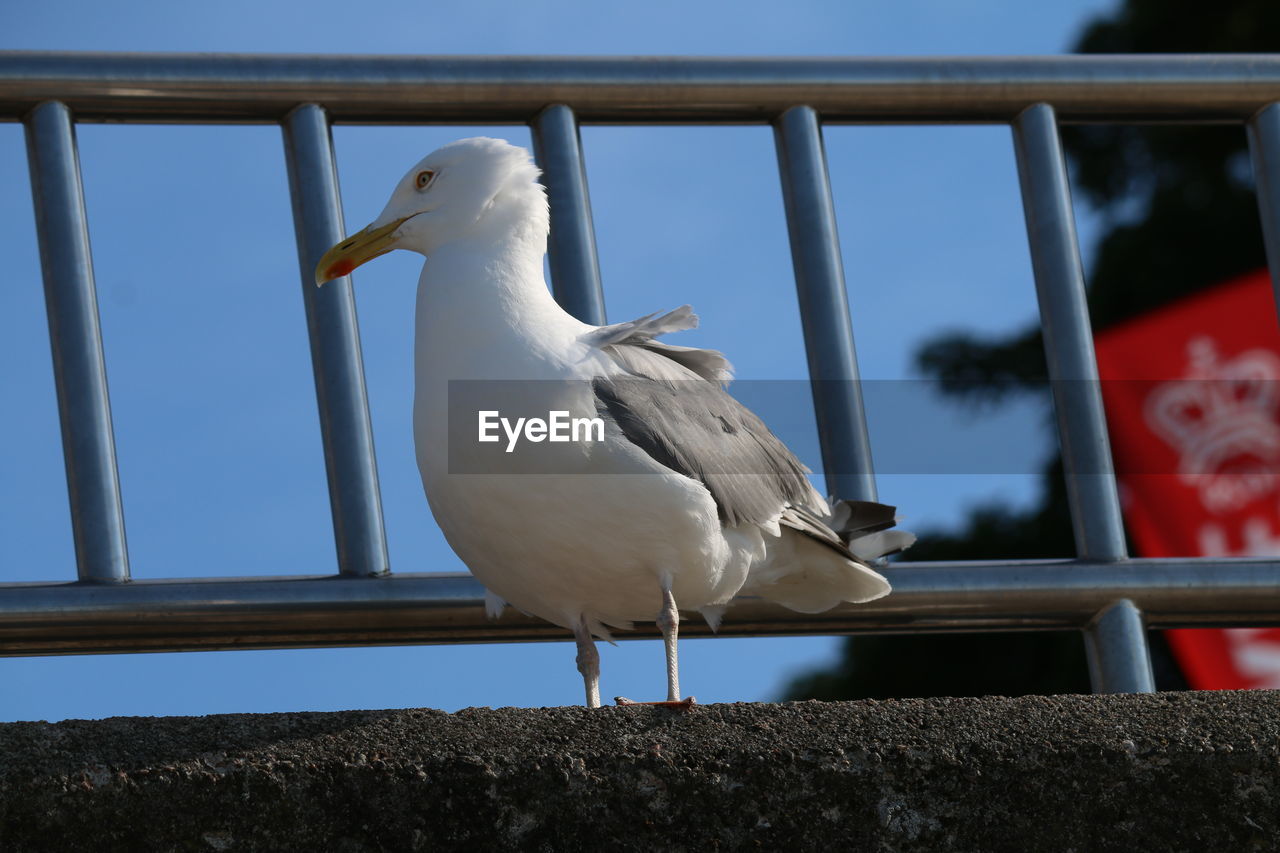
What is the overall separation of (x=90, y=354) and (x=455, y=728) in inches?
50.5

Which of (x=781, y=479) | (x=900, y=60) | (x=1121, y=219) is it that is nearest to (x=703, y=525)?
(x=781, y=479)

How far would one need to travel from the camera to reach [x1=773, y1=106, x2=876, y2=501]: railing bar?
3283 millimetres

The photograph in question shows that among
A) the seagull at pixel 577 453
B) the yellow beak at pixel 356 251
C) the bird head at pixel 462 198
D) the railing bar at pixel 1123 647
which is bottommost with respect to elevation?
the railing bar at pixel 1123 647

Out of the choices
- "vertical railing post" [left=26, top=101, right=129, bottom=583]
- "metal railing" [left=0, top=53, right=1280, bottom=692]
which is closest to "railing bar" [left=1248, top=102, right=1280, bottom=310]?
"metal railing" [left=0, top=53, right=1280, bottom=692]

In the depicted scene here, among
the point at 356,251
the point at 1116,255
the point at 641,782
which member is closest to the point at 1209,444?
the point at 356,251

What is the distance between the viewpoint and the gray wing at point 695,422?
312 cm

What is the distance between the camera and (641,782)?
80.0 inches

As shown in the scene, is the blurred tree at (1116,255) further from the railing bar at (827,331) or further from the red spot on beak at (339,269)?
the red spot on beak at (339,269)

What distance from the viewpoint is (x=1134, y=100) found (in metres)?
3.52

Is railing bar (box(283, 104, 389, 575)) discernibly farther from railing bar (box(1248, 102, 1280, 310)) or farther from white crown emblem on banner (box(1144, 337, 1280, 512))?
white crown emblem on banner (box(1144, 337, 1280, 512))

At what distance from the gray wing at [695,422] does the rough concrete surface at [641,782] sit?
1027mm

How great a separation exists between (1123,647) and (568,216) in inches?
52.6

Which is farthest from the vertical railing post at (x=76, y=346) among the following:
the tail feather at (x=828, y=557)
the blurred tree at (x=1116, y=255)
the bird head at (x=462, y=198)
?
the blurred tree at (x=1116, y=255)

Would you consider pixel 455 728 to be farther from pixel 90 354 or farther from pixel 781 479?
pixel 781 479
